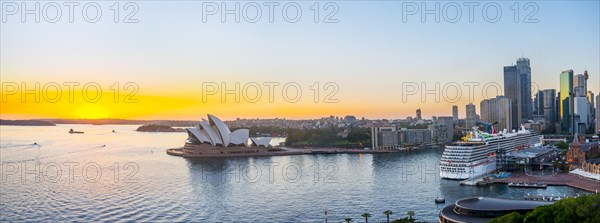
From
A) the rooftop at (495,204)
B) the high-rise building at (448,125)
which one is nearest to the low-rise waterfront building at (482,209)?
the rooftop at (495,204)

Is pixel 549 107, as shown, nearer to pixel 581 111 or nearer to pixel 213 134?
pixel 581 111

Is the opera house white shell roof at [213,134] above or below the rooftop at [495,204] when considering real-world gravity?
above

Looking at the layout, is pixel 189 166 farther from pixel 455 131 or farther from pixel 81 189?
pixel 455 131

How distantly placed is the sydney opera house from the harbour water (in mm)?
4263

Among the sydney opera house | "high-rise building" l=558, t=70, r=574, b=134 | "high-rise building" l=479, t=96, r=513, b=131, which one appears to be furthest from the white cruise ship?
"high-rise building" l=558, t=70, r=574, b=134

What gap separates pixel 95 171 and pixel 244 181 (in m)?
5.78

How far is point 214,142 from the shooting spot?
23.5m

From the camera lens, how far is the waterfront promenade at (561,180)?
41.4 ft

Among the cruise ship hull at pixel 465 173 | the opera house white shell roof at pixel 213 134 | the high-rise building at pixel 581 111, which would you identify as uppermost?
the high-rise building at pixel 581 111

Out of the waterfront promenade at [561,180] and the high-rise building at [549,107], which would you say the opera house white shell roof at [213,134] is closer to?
the waterfront promenade at [561,180]

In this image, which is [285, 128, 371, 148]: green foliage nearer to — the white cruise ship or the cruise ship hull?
the white cruise ship

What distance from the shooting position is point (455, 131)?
37250 mm

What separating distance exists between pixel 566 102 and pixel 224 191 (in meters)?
38.7

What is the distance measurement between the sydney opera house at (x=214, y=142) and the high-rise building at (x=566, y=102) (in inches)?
1092
